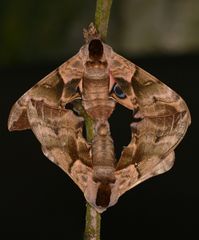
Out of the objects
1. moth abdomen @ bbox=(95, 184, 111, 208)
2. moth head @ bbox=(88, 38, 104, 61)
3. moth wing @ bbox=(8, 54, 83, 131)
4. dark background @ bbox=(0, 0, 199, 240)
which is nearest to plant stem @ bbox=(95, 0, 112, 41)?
moth head @ bbox=(88, 38, 104, 61)

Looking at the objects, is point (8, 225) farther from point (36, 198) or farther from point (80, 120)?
point (80, 120)

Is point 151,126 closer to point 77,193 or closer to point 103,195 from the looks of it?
point 103,195

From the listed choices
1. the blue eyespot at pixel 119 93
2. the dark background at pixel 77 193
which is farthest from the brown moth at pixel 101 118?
the dark background at pixel 77 193

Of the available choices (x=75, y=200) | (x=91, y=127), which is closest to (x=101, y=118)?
(x=91, y=127)

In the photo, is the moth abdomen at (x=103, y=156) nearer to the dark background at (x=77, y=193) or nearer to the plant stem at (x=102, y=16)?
the plant stem at (x=102, y=16)

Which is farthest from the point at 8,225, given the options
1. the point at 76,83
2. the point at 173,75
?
the point at 76,83

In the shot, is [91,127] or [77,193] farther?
[77,193]
